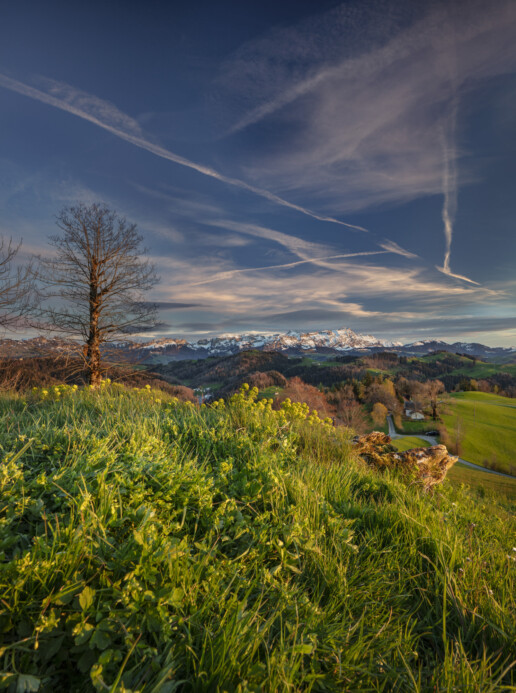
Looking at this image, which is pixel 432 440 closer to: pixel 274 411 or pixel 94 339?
pixel 94 339

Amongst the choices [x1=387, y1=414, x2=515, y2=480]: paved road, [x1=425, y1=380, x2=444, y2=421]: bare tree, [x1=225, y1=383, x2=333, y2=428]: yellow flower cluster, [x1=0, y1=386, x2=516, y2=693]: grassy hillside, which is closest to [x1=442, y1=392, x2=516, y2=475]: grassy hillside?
[x1=387, y1=414, x2=515, y2=480]: paved road

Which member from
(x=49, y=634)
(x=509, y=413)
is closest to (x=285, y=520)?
(x=49, y=634)

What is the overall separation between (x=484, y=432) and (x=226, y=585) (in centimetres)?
10666

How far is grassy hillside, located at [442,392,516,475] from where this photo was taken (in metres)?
74.2

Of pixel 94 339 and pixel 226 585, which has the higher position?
pixel 94 339

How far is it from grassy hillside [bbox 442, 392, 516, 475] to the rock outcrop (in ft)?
277

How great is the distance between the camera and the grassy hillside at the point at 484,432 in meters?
74.2

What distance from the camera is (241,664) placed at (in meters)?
1.57

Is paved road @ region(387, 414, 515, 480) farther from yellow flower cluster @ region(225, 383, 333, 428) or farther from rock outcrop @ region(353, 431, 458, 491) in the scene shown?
yellow flower cluster @ region(225, 383, 333, 428)

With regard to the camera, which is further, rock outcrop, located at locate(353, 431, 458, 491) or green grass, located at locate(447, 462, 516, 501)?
green grass, located at locate(447, 462, 516, 501)

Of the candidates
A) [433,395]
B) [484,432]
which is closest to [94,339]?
[484,432]

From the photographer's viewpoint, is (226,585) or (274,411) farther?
(274,411)

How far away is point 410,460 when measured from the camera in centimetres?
686

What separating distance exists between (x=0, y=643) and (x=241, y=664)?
4.28 ft
